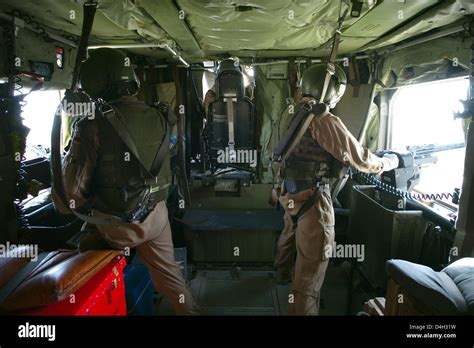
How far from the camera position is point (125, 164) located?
206 centimetres

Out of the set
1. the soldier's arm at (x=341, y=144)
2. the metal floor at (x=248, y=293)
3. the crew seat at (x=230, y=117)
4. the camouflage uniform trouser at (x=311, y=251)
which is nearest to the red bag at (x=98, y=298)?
the metal floor at (x=248, y=293)

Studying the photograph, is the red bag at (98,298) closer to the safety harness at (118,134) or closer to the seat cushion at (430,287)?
the safety harness at (118,134)

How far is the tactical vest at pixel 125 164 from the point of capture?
6.66 ft

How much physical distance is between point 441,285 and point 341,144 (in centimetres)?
128

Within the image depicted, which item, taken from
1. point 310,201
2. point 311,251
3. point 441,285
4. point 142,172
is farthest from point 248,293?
point 441,285

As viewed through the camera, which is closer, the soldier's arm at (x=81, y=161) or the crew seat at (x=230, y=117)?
the soldier's arm at (x=81, y=161)

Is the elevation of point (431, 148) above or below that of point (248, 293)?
above

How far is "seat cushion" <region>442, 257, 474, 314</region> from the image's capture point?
1.09 metres

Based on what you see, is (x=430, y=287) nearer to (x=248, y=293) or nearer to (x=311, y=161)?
(x=311, y=161)

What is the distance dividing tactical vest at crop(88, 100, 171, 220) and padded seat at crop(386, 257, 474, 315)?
5.56ft

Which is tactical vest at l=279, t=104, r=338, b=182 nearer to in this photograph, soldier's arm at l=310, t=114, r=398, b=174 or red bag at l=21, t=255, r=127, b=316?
soldier's arm at l=310, t=114, r=398, b=174

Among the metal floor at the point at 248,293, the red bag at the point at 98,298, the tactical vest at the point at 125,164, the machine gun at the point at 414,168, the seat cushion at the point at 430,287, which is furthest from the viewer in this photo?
the metal floor at the point at 248,293

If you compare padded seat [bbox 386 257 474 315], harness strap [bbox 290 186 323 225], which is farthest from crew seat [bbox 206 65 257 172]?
padded seat [bbox 386 257 474 315]

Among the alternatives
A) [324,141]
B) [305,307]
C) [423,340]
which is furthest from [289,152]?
[423,340]
